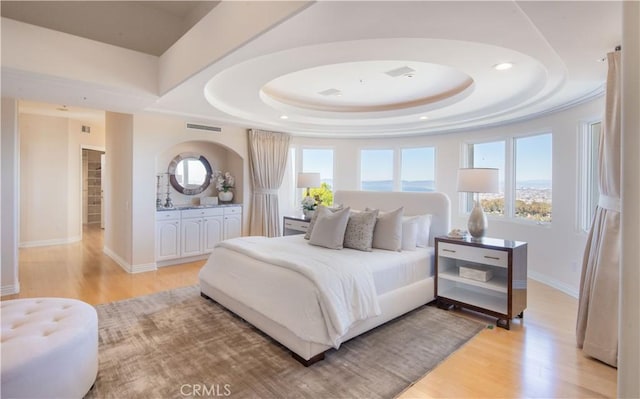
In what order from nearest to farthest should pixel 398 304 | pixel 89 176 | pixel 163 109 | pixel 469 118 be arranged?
pixel 398 304
pixel 163 109
pixel 469 118
pixel 89 176

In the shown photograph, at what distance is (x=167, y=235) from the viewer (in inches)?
200

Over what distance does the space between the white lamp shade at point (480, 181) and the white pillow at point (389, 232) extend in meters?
0.78

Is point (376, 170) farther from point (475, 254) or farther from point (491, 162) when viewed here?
point (475, 254)

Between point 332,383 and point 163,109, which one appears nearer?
point 332,383

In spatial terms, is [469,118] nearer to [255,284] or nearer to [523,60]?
[523,60]

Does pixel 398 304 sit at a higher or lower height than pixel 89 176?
lower

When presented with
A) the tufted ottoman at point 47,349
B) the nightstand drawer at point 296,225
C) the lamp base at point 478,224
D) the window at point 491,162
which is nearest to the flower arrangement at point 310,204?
the nightstand drawer at point 296,225

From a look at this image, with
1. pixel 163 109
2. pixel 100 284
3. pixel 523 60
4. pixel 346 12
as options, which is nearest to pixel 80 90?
pixel 163 109

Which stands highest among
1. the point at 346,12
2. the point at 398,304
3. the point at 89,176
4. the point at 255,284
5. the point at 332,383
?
the point at 346,12

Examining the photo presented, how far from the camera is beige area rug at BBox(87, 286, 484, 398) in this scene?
211 cm

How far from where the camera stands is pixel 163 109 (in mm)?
4422

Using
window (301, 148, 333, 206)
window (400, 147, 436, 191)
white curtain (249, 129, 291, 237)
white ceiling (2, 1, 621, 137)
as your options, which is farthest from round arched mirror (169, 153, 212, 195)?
window (400, 147, 436, 191)

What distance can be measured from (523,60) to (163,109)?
4.30m

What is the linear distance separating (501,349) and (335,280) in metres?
1.52
